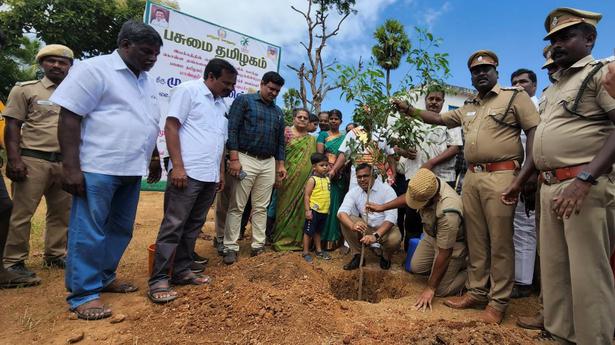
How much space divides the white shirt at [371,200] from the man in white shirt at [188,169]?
65.4 inches

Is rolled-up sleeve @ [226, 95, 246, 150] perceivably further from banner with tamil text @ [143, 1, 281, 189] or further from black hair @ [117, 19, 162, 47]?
banner with tamil text @ [143, 1, 281, 189]

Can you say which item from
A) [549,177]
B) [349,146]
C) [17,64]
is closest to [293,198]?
[349,146]

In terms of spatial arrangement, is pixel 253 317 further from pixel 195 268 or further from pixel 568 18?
pixel 568 18

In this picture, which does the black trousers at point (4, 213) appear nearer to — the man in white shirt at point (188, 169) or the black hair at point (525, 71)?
the man in white shirt at point (188, 169)

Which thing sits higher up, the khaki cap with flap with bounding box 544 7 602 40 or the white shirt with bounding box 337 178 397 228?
the khaki cap with flap with bounding box 544 7 602 40

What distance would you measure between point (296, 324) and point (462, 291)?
6.35 feet

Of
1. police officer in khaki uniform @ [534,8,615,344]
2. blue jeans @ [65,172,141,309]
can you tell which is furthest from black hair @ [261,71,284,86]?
police officer in khaki uniform @ [534,8,615,344]

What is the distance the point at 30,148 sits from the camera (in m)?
3.32

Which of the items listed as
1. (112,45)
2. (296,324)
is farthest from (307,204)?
(112,45)

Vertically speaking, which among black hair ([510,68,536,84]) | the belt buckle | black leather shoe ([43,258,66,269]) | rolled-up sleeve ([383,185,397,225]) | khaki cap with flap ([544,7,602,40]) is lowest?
black leather shoe ([43,258,66,269])

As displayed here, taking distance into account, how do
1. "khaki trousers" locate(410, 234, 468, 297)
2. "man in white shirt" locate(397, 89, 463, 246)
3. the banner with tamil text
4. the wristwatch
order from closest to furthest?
1. the wristwatch
2. "khaki trousers" locate(410, 234, 468, 297)
3. "man in white shirt" locate(397, 89, 463, 246)
4. the banner with tamil text

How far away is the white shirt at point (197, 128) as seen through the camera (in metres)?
3.02

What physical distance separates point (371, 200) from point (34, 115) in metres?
3.46

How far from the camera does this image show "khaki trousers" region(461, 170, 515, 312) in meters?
2.83
